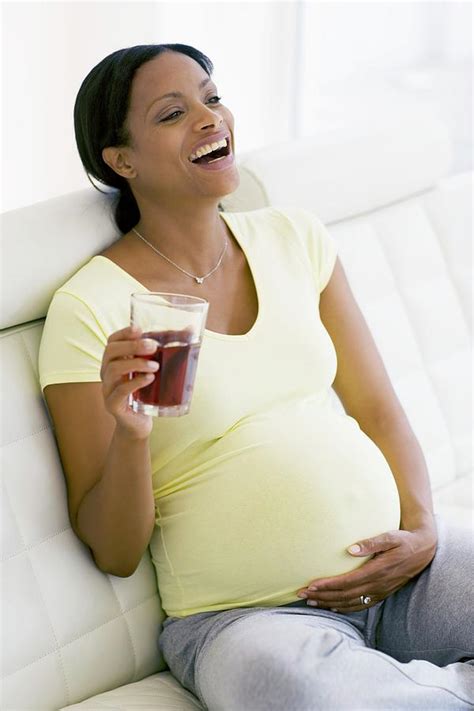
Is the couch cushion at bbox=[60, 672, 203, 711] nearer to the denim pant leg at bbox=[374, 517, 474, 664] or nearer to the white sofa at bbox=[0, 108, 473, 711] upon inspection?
the white sofa at bbox=[0, 108, 473, 711]

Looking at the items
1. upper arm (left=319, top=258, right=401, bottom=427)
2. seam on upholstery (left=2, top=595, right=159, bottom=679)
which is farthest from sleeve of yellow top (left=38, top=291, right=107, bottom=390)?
upper arm (left=319, top=258, right=401, bottom=427)

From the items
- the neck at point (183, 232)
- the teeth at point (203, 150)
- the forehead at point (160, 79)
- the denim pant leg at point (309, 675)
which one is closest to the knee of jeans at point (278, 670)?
the denim pant leg at point (309, 675)

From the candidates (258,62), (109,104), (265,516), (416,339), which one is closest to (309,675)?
(265,516)

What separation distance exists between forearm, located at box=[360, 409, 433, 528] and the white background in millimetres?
1519

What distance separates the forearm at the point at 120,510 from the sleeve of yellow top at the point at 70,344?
133mm

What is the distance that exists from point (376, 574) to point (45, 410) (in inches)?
20.6

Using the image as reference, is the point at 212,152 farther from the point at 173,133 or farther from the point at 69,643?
the point at 69,643

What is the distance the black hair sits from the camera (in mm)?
1549

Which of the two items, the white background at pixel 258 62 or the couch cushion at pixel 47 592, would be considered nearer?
the couch cushion at pixel 47 592

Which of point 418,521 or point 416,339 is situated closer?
point 418,521

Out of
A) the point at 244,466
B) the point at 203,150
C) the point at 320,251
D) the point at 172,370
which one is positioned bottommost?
the point at 244,466

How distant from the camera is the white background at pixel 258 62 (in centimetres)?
307

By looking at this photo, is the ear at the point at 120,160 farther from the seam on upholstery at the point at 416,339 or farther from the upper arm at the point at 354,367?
the seam on upholstery at the point at 416,339

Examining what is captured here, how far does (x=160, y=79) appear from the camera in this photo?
1.55 meters
